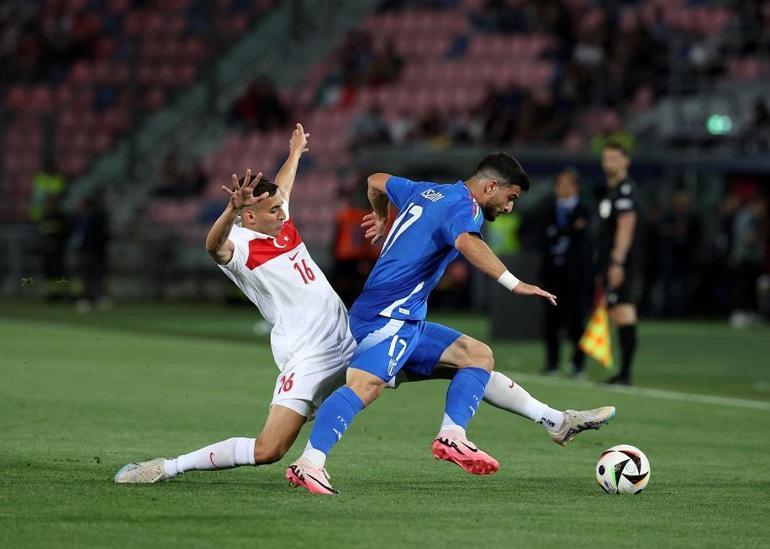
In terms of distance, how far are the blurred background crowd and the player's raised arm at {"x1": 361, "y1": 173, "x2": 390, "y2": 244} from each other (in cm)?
1649

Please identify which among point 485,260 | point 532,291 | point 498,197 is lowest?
point 532,291

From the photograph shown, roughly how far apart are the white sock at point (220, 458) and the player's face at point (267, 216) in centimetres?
107

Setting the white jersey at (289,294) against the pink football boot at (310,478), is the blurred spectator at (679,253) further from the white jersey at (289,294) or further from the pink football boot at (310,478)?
the pink football boot at (310,478)

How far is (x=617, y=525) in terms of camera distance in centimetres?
724

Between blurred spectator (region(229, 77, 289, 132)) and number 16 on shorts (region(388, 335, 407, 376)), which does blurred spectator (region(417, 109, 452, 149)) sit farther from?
number 16 on shorts (region(388, 335, 407, 376))

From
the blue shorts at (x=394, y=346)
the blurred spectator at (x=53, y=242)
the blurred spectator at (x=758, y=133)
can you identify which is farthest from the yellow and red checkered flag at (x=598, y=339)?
the blurred spectator at (x=53, y=242)

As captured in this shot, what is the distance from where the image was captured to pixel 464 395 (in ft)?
27.4

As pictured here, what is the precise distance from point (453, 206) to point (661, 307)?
1883cm

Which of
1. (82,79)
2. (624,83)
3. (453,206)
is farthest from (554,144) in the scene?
(453,206)

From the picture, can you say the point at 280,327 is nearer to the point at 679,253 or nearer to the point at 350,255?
the point at 350,255

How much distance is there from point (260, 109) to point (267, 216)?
86.7ft

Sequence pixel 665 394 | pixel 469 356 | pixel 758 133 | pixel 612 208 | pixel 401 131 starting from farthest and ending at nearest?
pixel 401 131
pixel 758 133
pixel 612 208
pixel 665 394
pixel 469 356

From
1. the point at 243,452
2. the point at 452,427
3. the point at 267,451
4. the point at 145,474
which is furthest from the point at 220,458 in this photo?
the point at 452,427

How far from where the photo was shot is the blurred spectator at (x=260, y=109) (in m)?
34.0
